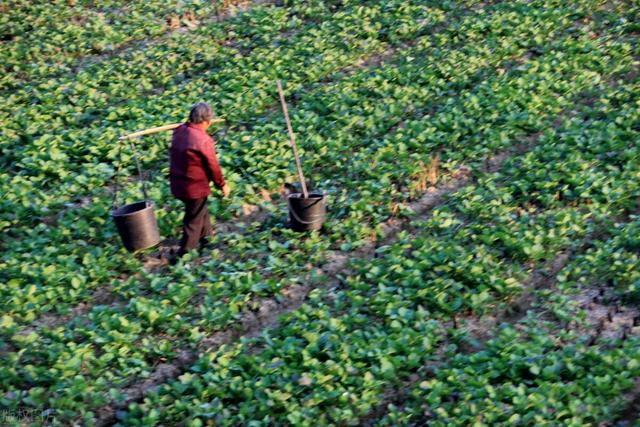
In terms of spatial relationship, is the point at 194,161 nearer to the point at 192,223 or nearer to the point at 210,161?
the point at 210,161

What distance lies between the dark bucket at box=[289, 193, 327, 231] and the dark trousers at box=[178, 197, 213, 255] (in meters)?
0.82

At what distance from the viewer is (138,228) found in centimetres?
719

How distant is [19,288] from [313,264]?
8.48ft

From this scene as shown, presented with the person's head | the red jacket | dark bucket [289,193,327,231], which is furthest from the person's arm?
dark bucket [289,193,327,231]

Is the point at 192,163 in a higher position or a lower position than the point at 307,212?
higher

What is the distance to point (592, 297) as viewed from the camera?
6371mm

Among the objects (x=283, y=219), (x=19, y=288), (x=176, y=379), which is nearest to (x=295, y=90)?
(x=283, y=219)

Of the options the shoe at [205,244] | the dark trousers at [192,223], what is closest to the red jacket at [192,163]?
the dark trousers at [192,223]

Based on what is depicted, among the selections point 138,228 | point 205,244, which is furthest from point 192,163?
point 205,244

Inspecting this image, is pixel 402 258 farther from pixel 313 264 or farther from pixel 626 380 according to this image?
pixel 626 380

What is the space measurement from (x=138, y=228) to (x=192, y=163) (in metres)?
0.80

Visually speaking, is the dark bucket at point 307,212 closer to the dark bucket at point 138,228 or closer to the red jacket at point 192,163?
the red jacket at point 192,163

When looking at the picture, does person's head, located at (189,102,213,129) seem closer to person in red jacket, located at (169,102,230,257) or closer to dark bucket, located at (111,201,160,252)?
person in red jacket, located at (169,102,230,257)

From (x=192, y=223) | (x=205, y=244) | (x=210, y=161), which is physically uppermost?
(x=210, y=161)
